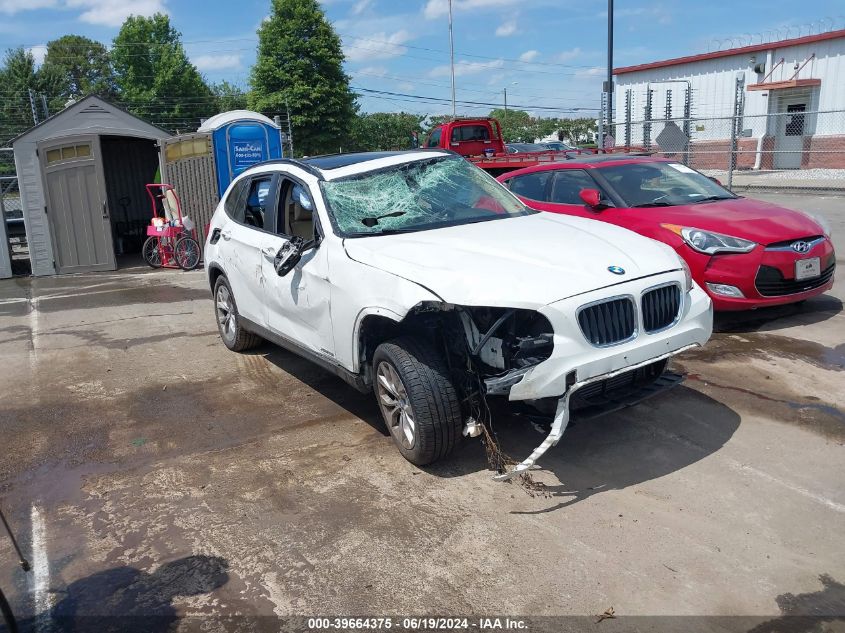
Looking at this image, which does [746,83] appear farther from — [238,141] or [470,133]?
[238,141]

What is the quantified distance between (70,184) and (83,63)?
6941 cm

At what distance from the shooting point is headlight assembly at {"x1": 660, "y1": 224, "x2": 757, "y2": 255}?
6562mm

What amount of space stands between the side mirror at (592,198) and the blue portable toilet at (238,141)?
7764 mm

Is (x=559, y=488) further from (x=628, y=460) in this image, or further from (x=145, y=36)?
(x=145, y=36)

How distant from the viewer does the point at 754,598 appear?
3109 mm

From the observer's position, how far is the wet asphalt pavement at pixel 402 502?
10.7ft

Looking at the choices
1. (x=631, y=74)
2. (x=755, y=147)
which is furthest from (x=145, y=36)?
(x=755, y=147)

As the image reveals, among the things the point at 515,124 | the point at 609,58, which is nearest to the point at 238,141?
the point at 609,58

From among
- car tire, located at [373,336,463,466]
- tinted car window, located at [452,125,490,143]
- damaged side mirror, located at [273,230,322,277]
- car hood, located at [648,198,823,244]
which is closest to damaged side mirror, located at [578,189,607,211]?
car hood, located at [648,198,823,244]

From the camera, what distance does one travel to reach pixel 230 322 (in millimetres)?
7035

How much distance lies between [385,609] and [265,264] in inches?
127

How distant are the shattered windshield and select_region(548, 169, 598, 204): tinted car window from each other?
7.81 ft

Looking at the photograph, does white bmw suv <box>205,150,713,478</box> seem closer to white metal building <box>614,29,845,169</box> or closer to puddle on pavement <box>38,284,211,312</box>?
puddle on pavement <box>38,284,211,312</box>

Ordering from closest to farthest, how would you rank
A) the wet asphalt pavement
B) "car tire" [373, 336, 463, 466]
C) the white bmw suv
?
1. the wet asphalt pavement
2. the white bmw suv
3. "car tire" [373, 336, 463, 466]
